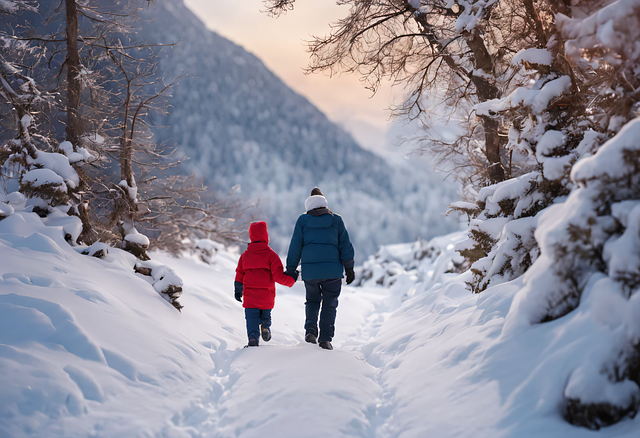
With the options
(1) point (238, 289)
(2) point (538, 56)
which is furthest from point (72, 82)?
(2) point (538, 56)

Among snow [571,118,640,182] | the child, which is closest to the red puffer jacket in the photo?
the child

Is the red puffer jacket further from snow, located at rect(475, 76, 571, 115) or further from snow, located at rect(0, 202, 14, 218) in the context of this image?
snow, located at rect(0, 202, 14, 218)

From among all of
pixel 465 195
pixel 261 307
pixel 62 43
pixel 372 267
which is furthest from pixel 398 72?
pixel 372 267

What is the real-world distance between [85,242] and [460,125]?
360 inches

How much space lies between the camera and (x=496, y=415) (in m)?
2.19

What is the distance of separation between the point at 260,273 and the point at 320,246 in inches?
37.6

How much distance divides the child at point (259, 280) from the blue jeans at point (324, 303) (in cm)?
35

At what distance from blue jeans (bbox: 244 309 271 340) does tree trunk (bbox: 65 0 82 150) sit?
5295mm

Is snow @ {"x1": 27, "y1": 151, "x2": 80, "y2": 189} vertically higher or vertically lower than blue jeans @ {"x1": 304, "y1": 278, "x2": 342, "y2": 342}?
higher

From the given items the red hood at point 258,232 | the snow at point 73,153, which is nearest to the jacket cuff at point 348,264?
the red hood at point 258,232

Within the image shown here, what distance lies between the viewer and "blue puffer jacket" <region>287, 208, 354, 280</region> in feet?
15.0

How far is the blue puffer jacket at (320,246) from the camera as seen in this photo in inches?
180

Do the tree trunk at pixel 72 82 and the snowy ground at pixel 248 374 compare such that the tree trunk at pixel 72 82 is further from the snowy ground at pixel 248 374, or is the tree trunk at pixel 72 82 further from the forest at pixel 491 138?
the snowy ground at pixel 248 374

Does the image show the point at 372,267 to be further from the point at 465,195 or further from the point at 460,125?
the point at 460,125
